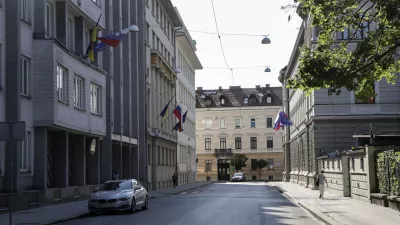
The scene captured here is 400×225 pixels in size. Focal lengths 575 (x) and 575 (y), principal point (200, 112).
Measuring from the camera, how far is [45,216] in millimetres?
20203

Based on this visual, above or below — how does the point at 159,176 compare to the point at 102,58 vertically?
below

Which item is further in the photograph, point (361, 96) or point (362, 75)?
point (361, 96)

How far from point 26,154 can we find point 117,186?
474 centimetres

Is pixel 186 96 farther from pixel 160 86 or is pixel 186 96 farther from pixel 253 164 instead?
pixel 253 164

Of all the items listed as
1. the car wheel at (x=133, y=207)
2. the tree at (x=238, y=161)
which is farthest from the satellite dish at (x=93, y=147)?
the tree at (x=238, y=161)

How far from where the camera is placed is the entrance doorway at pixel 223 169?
98.8 m

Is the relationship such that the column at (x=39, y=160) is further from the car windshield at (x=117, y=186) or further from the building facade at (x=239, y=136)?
the building facade at (x=239, y=136)

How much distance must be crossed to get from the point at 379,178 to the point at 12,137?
51.2 feet

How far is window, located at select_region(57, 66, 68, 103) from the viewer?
86.7ft

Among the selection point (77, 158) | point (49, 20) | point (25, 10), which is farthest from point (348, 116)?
point (25, 10)

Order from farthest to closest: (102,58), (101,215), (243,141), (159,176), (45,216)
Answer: (243,141) < (159,176) < (102,58) < (101,215) < (45,216)

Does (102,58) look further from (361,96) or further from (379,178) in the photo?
(361,96)

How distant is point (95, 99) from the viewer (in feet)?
107

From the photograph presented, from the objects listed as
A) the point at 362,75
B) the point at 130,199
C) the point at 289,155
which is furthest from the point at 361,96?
the point at 289,155
